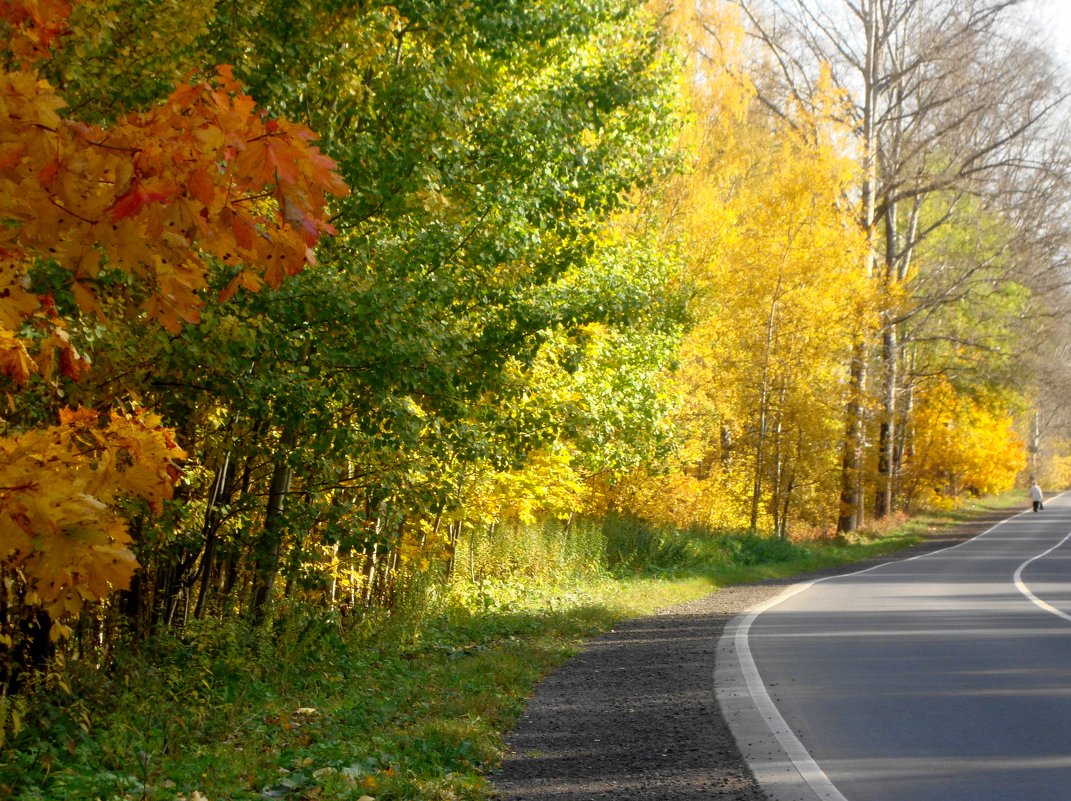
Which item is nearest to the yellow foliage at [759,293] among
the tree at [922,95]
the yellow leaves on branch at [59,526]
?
the tree at [922,95]

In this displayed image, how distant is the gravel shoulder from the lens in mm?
6633

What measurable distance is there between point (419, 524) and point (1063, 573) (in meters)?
14.3

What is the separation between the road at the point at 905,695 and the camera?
6.72 m

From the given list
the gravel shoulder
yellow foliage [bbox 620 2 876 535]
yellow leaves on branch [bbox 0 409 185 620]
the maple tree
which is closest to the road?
the gravel shoulder

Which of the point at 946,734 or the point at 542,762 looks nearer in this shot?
the point at 542,762

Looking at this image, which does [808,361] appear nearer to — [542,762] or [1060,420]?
[542,762]

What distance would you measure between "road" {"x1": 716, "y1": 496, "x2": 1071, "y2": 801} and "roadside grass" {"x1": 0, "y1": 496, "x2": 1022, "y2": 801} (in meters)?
1.94

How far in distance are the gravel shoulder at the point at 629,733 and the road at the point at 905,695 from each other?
0.79 ft

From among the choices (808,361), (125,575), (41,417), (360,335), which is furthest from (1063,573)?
(125,575)

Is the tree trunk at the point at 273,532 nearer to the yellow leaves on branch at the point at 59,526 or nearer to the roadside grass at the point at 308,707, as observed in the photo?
the roadside grass at the point at 308,707

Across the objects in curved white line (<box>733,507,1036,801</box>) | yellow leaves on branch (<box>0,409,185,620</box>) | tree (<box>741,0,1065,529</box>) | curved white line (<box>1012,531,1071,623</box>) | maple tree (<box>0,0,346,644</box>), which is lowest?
curved white line (<box>733,507,1036,801</box>)

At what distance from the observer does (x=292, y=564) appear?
10766mm

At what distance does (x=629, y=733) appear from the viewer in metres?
8.12

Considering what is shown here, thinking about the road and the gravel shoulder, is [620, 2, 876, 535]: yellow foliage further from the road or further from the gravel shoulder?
the gravel shoulder
